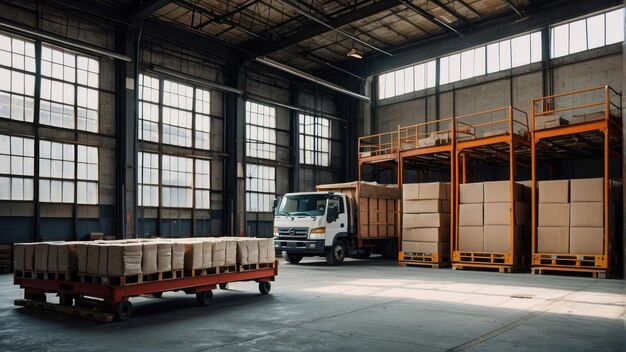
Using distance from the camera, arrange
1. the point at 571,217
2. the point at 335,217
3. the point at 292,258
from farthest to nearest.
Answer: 1. the point at 292,258
2. the point at 335,217
3. the point at 571,217

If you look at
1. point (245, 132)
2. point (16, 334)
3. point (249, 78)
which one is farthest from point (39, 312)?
point (249, 78)

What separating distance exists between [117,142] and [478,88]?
17046 millimetres

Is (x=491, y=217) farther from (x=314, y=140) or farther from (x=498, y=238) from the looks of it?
(x=314, y=140)

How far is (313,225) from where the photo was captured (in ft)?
58.1

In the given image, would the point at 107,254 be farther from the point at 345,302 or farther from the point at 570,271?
the point at 570,271

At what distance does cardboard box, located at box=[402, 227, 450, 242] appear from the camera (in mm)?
17891

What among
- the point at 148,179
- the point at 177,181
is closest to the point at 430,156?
the point at 177,181

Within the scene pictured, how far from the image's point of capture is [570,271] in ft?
52.2

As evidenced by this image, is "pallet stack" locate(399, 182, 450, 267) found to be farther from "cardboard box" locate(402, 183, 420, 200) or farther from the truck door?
the truck door

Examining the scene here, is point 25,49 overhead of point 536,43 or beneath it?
beneath

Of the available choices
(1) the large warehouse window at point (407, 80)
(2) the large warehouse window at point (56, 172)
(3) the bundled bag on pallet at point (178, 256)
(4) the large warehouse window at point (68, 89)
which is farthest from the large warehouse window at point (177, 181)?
(3) the bundled bag on pallet at point (178, 256)

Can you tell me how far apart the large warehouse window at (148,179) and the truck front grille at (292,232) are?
22.5 feet

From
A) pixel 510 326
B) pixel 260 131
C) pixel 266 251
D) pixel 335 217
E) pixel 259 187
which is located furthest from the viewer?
pixel 260 131

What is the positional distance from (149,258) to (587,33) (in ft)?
69.7
